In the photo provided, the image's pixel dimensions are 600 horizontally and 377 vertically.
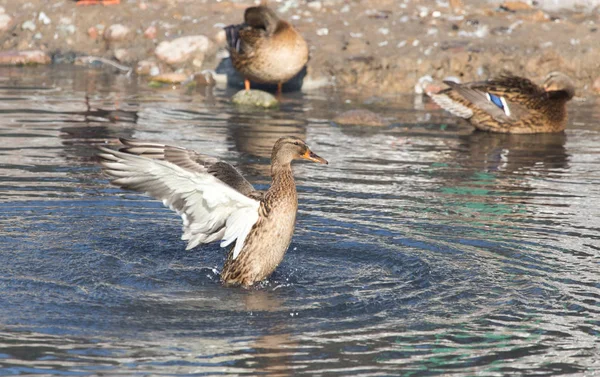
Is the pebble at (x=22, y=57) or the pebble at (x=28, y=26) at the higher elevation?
the pebble at (x=28, y=26)

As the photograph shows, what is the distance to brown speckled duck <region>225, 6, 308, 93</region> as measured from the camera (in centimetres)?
1385

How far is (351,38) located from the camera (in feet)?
51.0

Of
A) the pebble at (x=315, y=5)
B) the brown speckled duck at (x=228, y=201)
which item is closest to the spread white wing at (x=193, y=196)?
the brown speckled duck at (x=228, y=201)

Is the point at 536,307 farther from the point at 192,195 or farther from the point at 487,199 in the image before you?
the point at 487,199

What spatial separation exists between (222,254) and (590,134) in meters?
6.21

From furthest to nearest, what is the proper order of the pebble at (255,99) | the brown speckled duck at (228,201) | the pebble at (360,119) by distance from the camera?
the pebble at (255,99), the pebble at (360,119), the brown speckled duck at (228,201)

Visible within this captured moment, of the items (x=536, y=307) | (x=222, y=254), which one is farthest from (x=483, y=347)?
(x=222, y=254)

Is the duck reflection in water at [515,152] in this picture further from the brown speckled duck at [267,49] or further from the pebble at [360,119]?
the brown speckled duck at [267,49]

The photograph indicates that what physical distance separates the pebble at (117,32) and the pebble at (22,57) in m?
1.14

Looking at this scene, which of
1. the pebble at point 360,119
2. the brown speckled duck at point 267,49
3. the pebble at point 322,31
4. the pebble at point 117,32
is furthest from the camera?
the pebble at point 117,32

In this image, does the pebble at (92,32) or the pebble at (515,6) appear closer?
the pebble at (515,6)

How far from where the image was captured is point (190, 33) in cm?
1616

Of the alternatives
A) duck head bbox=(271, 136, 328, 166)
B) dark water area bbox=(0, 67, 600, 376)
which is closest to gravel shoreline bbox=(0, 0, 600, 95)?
dark water area bbox=(0, 67, 600, 376)

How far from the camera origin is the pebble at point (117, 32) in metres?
16.5
